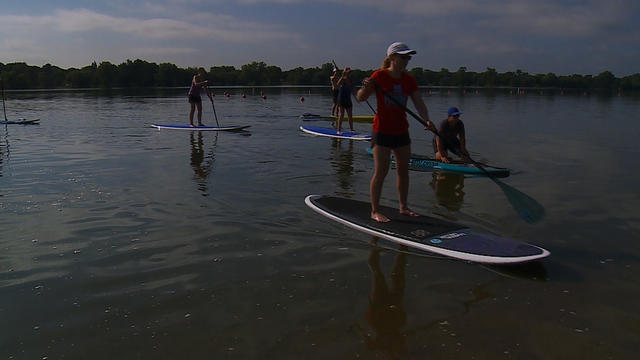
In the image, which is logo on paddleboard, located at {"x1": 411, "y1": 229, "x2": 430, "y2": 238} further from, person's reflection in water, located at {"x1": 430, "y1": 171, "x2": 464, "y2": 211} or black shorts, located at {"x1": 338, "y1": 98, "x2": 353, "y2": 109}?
black shorts, located at {"x1": 338, "y1": 98, "x2": 353, "y2": 109}

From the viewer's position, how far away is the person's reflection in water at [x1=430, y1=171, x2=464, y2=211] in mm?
7197

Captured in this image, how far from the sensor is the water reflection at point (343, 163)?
839cm

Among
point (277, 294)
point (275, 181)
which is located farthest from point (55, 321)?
point (275, 181)

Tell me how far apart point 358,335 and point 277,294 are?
3.24 ft

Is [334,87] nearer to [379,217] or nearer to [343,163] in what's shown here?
[343,163]

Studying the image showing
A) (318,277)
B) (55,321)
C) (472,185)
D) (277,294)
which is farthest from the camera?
(472,185)

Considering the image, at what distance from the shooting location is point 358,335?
3.40 metres

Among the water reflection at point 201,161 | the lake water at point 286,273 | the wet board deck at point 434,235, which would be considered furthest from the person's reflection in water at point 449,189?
the water reflection at point 201,161

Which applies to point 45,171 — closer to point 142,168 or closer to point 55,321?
point 142,168

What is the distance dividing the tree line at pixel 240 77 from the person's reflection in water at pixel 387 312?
89.0 metres

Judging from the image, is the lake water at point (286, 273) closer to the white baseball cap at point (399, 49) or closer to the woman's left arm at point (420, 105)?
the woman's left arm at point (420, 105)

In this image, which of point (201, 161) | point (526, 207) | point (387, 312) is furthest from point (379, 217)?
point (201, 161)

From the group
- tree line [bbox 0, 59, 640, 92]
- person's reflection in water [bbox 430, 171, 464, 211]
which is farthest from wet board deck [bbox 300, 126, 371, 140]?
tree line [bbox 0, 59, 640, 92]

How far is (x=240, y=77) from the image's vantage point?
128 m
